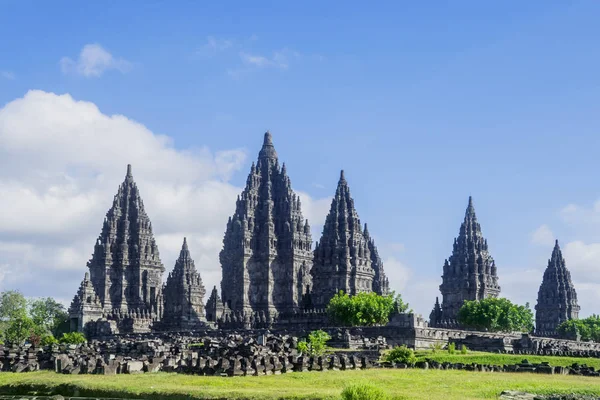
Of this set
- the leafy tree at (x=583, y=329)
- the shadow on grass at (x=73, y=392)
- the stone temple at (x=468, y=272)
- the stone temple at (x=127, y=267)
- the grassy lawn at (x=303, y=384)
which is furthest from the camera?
the stone temple at (x=468, y=272)

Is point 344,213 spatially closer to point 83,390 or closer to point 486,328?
point 486,328

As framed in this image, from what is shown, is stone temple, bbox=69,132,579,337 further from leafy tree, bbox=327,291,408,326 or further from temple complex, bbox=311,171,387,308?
leafy tree, bbox=327,291,408,326

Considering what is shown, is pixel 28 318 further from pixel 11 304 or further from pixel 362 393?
pixel 362 393

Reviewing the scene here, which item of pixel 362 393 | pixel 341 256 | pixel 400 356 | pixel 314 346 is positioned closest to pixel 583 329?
pixel 341 256

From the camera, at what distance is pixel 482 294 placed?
12812cm

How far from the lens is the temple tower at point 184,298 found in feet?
343

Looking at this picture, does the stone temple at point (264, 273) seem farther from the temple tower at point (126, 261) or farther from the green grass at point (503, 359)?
the green grass at point (503, 359)

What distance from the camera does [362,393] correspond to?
85.6 feet

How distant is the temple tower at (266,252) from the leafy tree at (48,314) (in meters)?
23.4

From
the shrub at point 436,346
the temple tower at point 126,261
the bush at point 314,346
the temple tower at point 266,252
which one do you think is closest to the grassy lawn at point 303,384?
the bush at point 314,346

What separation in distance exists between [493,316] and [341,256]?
20.5m

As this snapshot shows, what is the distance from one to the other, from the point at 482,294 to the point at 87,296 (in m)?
57.8

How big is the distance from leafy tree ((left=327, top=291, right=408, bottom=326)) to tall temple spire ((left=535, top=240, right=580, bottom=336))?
5459 cm

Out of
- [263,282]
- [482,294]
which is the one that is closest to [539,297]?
[482,294]
